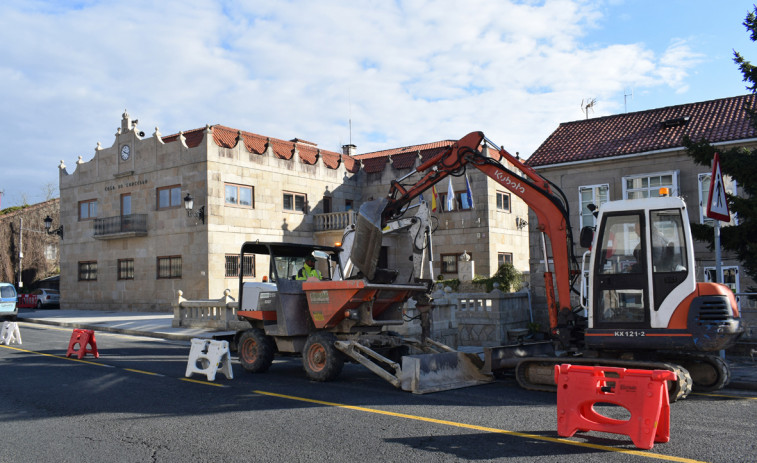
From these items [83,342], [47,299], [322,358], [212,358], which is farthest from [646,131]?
[47,299]

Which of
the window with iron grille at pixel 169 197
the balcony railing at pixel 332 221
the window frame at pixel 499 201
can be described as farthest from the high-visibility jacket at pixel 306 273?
the window frame at pixel 499 201

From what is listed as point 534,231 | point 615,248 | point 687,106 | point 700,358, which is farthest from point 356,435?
point 687,106

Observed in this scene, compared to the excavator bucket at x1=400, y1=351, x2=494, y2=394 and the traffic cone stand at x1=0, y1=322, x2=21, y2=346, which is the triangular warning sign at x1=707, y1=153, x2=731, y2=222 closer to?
the excavator bucket at x1=400, y1=351, x2=494, y2=394

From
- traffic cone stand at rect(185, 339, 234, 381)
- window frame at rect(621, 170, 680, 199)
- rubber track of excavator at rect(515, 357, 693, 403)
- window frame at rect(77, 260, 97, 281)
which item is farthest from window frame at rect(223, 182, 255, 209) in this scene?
rubber track of excavator at rect(515, 357, 693, 403)

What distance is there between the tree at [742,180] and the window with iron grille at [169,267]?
24.8 m

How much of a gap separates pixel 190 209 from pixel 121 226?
5.64 metres

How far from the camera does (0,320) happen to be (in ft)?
103

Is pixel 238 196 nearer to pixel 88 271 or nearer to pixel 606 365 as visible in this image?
pixel 88 271

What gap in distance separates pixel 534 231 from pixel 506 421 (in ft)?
52.3

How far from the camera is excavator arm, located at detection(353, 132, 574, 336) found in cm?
1089

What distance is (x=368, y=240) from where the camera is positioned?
1138 cm

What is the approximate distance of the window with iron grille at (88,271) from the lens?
36.2m

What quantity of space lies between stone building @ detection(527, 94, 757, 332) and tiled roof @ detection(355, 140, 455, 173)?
1279 cm

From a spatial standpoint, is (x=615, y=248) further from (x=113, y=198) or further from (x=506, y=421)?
(x=113, y=198)
